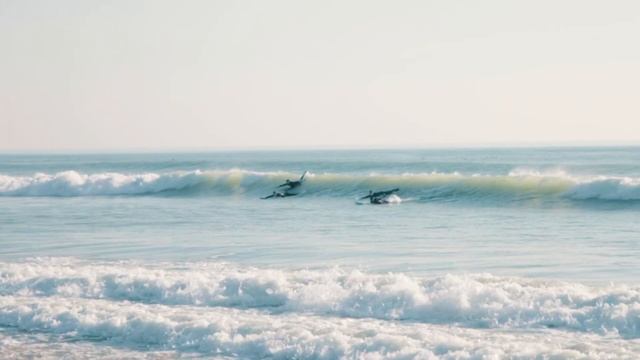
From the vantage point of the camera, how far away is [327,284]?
1566 centimetres

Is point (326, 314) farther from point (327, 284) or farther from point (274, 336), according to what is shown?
point (274, 336)

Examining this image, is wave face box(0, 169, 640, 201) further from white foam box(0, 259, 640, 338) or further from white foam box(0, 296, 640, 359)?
white foam box(0, 296, 640, 359)

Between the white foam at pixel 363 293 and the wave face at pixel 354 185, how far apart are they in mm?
23157

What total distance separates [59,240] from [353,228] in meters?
8.58

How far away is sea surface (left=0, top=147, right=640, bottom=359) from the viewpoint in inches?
495

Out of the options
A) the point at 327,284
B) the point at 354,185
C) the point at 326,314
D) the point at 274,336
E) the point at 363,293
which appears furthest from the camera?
the point at 354,185

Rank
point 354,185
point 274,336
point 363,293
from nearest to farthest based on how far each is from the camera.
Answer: point 274,336 → point 363,293 → point 354,185

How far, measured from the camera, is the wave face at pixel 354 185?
1519 inches

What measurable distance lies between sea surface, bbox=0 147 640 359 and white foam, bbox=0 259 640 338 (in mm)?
35

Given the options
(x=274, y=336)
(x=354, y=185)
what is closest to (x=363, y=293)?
(x=274, y=336)

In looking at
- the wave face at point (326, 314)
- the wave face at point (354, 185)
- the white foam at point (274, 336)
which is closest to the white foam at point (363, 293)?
the wave face at point (326, 314)

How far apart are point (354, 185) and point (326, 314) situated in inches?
1320

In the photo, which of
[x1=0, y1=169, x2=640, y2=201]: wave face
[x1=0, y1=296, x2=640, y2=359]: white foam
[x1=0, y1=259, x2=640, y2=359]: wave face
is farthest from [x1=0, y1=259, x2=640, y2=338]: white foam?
[x1=0, y1=169, x2=640, y2=201]: wave face

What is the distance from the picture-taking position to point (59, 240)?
25.2m
